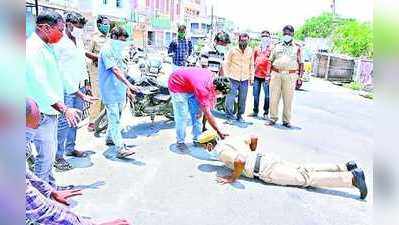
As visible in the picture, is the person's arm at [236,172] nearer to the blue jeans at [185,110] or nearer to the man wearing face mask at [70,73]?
the blue jeans at [185,110]

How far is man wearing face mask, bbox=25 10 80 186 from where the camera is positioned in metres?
1.70

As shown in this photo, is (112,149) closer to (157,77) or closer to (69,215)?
(157,77)

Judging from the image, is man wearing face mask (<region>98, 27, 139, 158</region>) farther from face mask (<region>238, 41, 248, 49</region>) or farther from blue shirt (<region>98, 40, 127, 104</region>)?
face mask (<region>238, 41, 248, 49</region>)

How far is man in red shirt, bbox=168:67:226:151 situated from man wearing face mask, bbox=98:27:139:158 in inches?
13.6

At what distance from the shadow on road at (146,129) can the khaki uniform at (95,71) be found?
0.28m

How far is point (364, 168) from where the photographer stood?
2375 mm

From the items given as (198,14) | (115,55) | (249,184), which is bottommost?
(249,184)

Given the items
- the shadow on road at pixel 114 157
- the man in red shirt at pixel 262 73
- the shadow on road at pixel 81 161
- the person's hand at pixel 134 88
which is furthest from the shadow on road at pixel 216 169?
the man in red shirt at pixel 262 73

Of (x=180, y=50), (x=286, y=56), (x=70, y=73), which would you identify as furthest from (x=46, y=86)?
(x=286, y=56)

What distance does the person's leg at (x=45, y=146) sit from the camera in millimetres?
2025

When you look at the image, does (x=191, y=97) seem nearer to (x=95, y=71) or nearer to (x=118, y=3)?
Answer: (x=95, y=71)

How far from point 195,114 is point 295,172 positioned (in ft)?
2.99

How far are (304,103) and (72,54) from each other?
185cm
